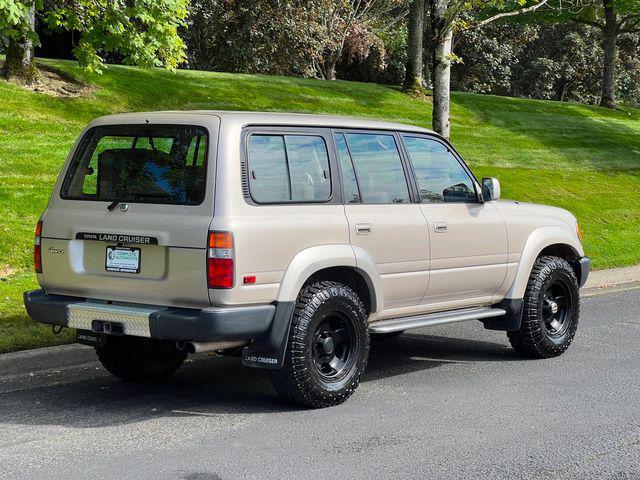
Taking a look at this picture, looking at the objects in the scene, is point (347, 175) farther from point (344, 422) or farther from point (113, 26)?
point (113, 26)

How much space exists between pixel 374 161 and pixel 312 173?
693 millimetres

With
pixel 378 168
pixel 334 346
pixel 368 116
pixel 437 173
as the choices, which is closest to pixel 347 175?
pixel 378 168

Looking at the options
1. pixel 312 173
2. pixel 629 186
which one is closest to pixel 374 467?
pixel 312 173

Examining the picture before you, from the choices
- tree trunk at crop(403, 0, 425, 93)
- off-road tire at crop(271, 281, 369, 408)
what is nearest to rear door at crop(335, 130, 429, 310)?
off-road tire at crop(271, 281, 369, 408)

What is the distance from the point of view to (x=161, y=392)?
7.15 m

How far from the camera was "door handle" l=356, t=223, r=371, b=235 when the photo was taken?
6.86 meters

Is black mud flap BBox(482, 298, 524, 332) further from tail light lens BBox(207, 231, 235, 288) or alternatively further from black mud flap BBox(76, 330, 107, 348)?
black mud flap BBox(76, 330, 107, 348)

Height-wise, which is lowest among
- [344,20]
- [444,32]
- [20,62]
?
[20,62]

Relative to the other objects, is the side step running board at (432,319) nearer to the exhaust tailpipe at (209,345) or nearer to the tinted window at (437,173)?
the tinted window at (437,173)

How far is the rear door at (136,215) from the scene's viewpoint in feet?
20.2

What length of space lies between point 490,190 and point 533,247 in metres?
0.75

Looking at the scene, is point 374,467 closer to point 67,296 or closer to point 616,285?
point 67,296

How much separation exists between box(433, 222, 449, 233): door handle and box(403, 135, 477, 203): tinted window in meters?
0.21

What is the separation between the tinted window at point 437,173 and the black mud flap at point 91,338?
2647 millimetres
